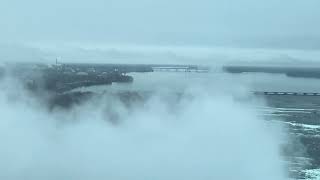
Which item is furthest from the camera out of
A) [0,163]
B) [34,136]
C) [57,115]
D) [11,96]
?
[11,96]

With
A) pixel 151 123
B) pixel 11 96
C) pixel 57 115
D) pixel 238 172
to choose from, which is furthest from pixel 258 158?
pixel 11 96

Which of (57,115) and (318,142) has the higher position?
(57,115)

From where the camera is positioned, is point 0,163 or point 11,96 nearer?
point 0,163

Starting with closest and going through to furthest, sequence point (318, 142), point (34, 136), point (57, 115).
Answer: point (34, 136), point (57, 115), point (318, 142)

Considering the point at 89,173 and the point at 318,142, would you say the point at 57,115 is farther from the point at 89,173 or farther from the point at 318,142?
the point at 318,142

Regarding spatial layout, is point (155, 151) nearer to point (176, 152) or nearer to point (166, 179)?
point (176, 152)

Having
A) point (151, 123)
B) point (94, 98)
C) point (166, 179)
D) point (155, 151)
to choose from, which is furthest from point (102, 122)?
point (94, 98)
